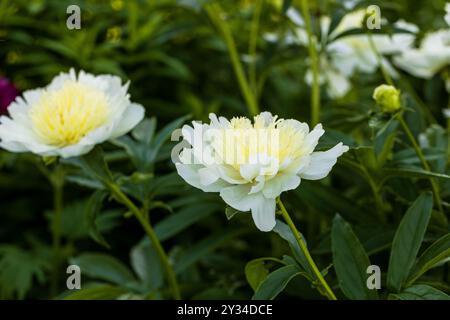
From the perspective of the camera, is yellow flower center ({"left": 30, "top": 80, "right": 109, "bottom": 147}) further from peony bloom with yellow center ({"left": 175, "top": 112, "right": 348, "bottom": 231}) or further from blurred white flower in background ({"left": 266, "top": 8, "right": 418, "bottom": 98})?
blurred white flower in background ({"left": 266, "top": 8, "right": 418, "bottom": 98})

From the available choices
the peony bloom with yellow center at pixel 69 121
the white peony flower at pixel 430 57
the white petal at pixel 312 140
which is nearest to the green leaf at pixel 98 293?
the peony bloom with yellow center at pixel 69 121

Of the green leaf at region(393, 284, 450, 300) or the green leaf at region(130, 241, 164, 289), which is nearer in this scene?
the green leaf at region(393, 284, 450, 300)

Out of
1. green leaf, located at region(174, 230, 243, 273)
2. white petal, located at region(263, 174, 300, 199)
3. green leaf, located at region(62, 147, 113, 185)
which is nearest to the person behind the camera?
white petal, located at region(263, 174, 300, 199)

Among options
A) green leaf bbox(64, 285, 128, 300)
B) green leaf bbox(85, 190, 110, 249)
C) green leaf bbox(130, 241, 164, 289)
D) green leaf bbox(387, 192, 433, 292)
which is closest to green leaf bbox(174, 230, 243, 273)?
green leaf bbox(130, 241, 164, 289)

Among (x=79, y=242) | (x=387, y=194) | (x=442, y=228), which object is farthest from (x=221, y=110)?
(x=442, y=228)

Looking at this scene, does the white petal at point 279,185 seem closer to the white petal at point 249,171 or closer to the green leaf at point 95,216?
the white petal at point 249,171
